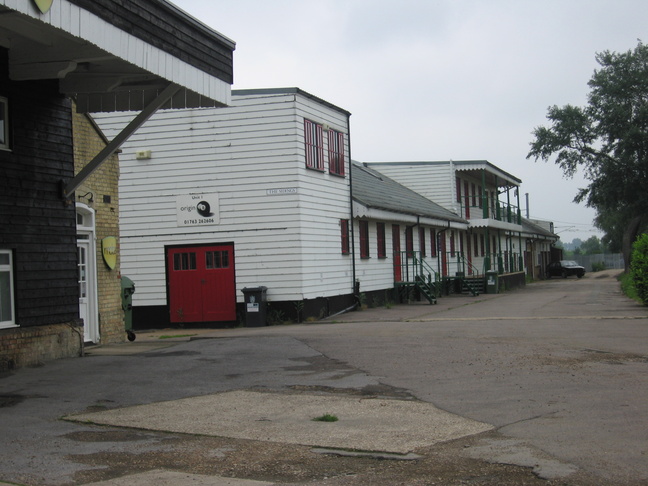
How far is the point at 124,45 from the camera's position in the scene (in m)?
11.7

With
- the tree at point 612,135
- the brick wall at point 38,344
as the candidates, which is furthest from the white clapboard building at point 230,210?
the tree at point 612,135

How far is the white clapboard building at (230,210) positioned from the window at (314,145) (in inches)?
1.3

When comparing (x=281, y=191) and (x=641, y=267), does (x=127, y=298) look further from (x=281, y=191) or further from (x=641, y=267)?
(x=641, y=267)

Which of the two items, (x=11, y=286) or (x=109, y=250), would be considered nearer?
(x=11, y=286)

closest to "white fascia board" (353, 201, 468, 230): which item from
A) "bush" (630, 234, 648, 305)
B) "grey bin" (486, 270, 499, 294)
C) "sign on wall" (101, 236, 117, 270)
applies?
"grey bin" (486, 270, 499, 294)

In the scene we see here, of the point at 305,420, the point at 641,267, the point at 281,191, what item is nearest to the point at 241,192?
the point at 281,191

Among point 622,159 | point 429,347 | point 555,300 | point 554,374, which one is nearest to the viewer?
point 554,374

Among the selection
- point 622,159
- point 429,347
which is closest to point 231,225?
point 429,347

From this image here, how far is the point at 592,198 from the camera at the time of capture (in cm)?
5450

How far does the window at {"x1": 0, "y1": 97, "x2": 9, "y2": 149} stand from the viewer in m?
13.3

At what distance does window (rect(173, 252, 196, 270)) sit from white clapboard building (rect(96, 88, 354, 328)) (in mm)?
28

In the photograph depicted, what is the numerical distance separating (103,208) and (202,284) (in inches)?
246

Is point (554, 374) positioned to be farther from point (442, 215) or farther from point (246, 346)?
point (442, 215)

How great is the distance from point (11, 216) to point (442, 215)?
2517 cm
